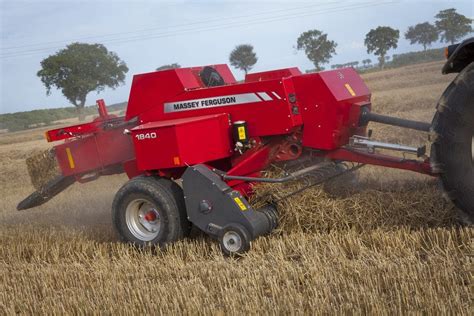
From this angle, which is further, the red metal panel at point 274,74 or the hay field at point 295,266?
the red metal panel at point 274,74

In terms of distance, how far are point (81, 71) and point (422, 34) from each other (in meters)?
35.7

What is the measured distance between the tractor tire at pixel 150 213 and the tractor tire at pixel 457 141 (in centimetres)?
238

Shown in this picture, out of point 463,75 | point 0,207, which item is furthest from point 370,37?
point 463,75

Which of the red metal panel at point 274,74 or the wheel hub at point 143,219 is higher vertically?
the red metal panel at point 274,74

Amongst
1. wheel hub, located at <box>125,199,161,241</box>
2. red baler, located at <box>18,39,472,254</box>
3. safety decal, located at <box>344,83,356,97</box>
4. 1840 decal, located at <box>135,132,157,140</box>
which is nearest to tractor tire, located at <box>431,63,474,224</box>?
red baler, located at <box>18,39,472,254</box>

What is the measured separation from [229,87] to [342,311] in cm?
278

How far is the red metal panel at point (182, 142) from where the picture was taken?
17.2 feet

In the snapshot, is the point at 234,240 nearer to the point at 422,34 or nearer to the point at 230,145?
the point at 230,145

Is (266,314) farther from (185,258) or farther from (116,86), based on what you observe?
(116,86)

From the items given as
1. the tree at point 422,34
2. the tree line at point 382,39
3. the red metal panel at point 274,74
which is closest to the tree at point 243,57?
the tree line at point 382,39

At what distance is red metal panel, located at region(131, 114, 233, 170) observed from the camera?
5234 mm

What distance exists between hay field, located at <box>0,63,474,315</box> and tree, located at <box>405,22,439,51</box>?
187ft

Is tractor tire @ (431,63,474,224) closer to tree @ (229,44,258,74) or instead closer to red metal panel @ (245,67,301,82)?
red metal panel @ (245,67,301,82)

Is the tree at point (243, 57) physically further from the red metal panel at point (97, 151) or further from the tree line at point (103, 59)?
the red metal panel at point (97, 151)
